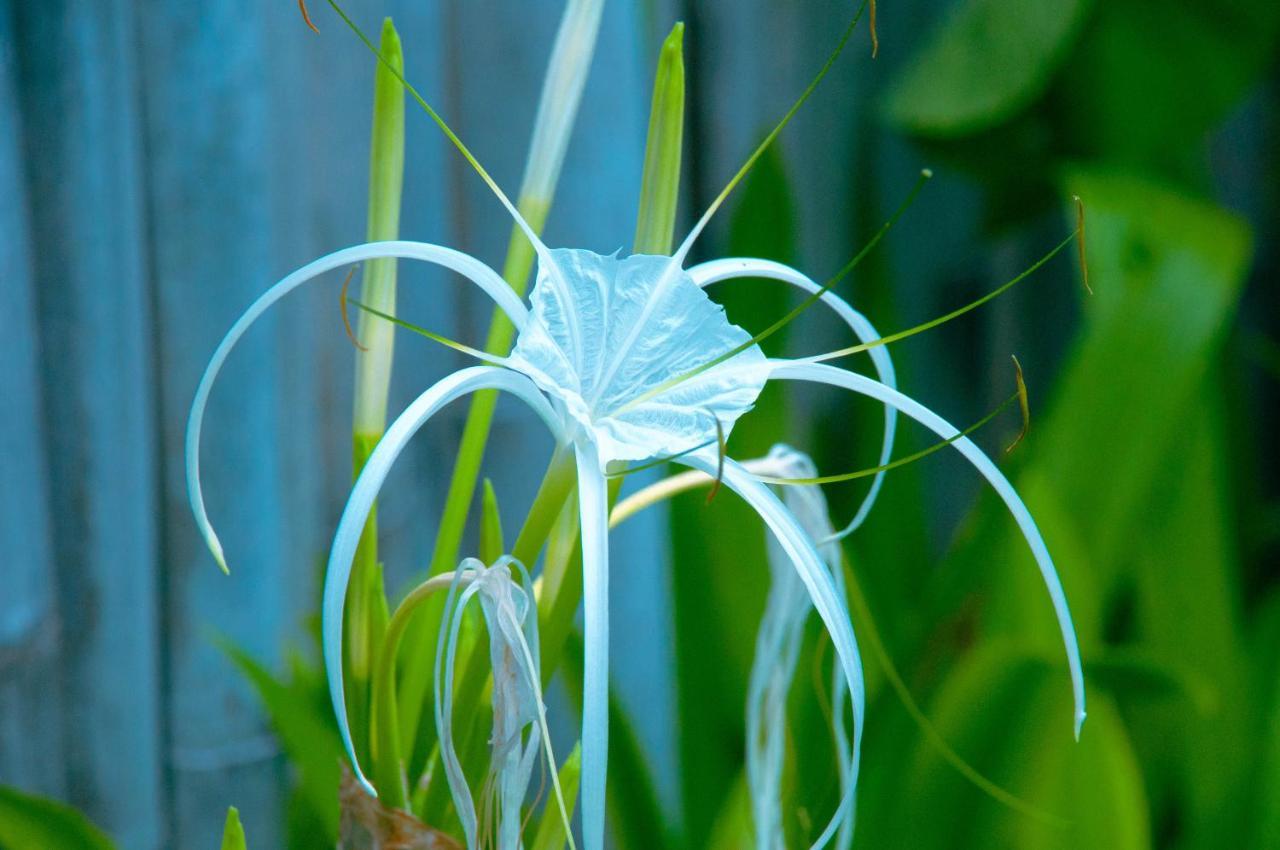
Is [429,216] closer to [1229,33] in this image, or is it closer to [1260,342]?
[1229,33]

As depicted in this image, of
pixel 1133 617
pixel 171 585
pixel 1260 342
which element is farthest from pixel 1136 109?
pixel 171 585

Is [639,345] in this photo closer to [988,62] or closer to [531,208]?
[531,208]

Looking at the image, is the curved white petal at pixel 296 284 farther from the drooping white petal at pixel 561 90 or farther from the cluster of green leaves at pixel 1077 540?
the cluster of green leaves at pixel 1077 540

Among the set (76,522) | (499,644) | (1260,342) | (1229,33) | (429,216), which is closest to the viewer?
(499,644)

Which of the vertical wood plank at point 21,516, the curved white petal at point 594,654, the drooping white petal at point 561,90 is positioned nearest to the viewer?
the curved white petal at point 594,654

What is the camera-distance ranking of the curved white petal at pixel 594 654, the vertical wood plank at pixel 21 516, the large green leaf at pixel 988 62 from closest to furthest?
the curved white petal at pixel 594 654, the vertical wood plank at pixel 21 516, the large green leaf at pixel 988 62

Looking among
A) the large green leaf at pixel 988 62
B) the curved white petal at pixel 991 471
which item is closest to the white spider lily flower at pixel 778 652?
the curved white petal at pixel 991 471
